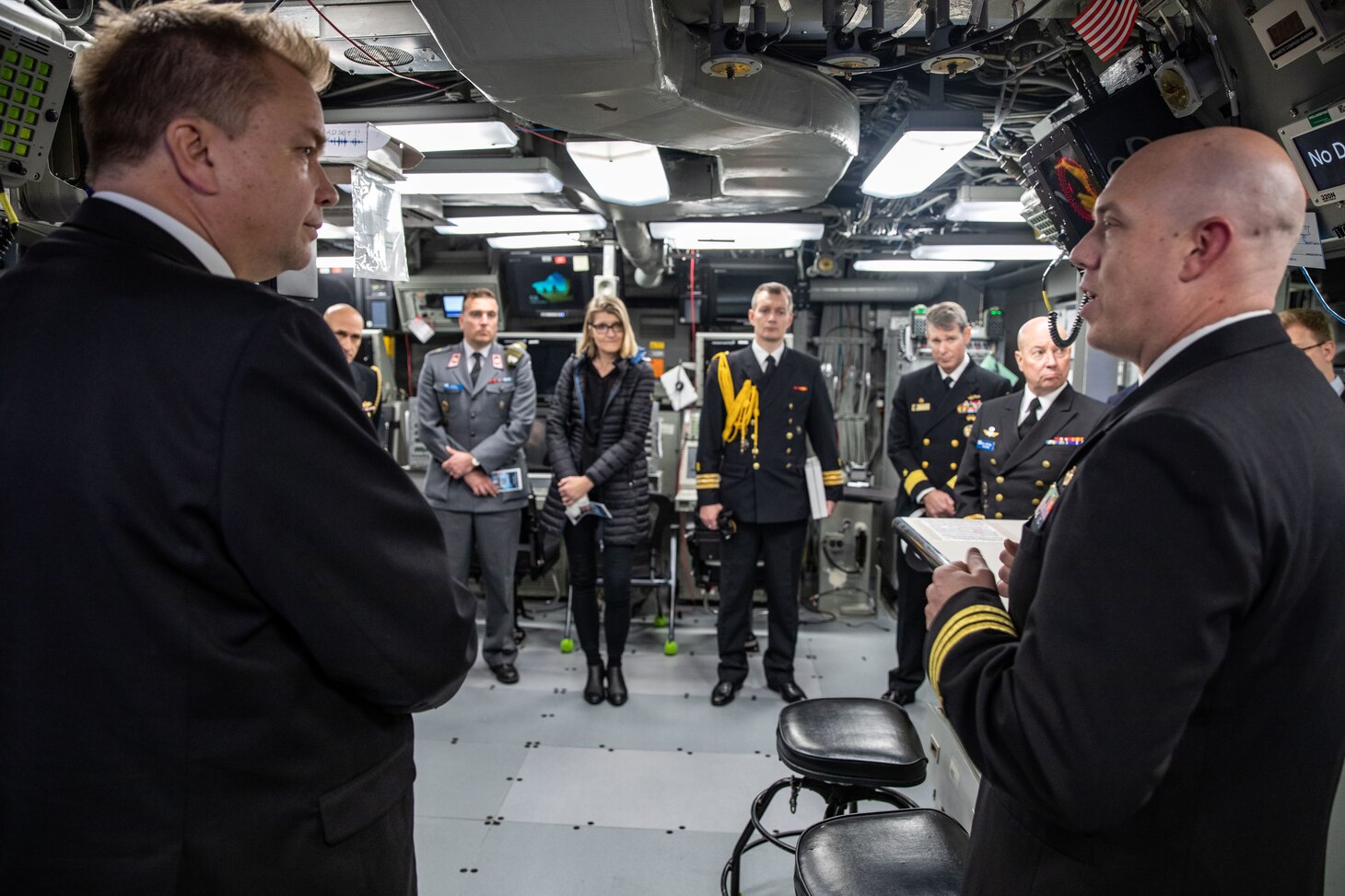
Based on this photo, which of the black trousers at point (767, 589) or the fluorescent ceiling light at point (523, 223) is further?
the fluorescent ceiling light at point (523, 223)

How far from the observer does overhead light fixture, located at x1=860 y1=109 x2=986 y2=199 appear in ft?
9.63

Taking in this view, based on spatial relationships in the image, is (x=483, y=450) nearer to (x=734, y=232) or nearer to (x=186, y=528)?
(x=734, y=232)

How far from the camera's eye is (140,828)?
917 millimetres

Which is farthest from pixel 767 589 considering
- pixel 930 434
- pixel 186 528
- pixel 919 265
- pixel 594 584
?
pixel 919 265

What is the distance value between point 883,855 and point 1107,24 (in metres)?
2.03

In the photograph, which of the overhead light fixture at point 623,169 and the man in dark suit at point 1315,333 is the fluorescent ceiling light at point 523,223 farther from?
the man in dark suit at point 1315,333

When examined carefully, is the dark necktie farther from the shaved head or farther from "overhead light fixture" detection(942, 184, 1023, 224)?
the shaved head

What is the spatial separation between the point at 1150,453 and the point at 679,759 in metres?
2.89

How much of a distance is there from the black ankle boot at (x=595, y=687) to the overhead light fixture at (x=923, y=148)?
285 centimetres

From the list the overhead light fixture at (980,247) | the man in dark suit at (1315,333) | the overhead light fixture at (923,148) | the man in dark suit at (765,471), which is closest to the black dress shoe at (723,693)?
the man in dark suit at (765,471)

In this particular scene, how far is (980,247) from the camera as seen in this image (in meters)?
5.86

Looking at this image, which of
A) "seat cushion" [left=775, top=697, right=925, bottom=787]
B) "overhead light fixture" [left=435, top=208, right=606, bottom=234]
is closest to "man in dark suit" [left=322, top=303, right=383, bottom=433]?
"overhead light fixture" [left=435, top=208, right=606, bottom=234]

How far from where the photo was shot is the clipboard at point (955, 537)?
1.81 m

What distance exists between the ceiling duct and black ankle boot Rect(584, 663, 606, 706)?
2.58m
